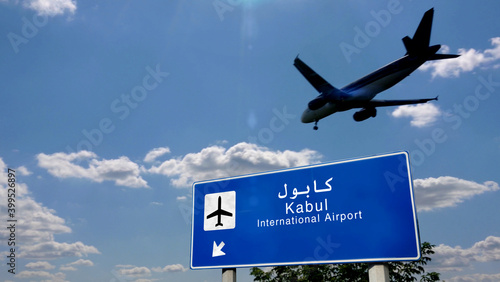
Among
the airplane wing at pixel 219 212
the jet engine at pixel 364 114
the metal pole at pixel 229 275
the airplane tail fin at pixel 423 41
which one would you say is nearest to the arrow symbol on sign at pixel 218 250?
the metal pole at pixel 229 275

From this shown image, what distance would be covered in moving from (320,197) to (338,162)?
3.24 ft

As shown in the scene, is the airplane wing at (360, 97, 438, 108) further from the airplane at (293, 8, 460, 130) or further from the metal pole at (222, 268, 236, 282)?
the metal pole at (222, 268, 236, 282)

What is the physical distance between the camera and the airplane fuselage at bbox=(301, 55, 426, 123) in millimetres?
32844

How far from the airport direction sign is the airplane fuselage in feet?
81.1

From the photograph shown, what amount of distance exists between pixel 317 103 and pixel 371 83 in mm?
5251

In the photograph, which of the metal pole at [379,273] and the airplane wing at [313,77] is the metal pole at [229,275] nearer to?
the metal pole at [379,273]

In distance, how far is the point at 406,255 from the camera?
857cm

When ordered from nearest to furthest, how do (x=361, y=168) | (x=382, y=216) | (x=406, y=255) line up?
(x=406, y=255) < (x=382, y=216) < (x=361, y=168)

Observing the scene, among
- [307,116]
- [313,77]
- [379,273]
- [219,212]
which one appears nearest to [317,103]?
[307,116]

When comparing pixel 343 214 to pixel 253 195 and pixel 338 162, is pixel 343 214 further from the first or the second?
pixel 253 195

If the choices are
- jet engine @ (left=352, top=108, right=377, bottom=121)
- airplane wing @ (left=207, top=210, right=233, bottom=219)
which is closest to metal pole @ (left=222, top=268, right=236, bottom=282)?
airplane wing @ (left=207, top=210, right=233, bottom=219)

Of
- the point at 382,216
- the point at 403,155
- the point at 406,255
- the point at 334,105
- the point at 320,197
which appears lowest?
the point at 406,255

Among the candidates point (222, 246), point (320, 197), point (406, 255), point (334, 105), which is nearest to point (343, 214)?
point (320, 197)

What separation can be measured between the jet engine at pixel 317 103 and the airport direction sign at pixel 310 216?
2594 centimetres
